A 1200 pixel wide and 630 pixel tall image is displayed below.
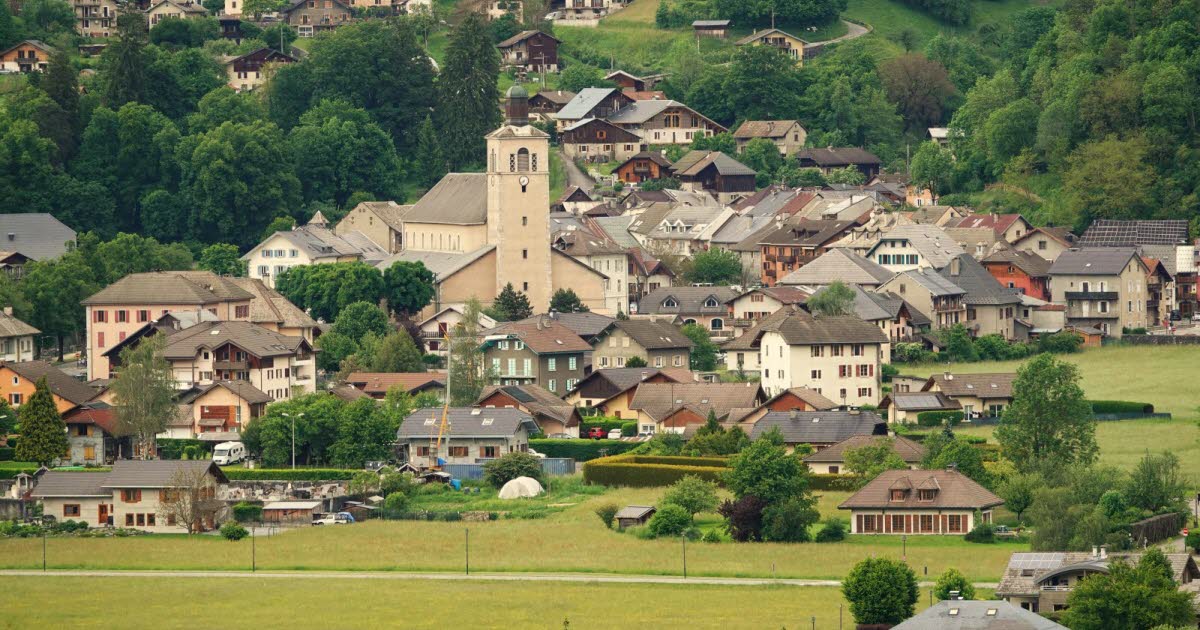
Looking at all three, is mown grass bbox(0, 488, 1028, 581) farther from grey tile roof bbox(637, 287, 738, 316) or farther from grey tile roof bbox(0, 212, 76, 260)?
grey tile roof bbox(0, 212, 76, 260)

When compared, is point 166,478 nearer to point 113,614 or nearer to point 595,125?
point 113,614

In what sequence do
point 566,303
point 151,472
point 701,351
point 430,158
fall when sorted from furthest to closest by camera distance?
1. point 430,158
2. point 566,303
3. point 701,351
4. point 151,472

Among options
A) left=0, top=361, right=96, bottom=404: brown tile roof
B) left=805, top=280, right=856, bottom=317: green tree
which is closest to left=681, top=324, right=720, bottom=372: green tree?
left=805, top=280, right=856, bottom=317: green tree

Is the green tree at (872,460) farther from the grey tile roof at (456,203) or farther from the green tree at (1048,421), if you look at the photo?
the grey tile roof at (456,203)

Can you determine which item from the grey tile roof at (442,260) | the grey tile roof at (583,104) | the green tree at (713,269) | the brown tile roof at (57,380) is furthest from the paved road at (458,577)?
the grey tile roof at (583,104)

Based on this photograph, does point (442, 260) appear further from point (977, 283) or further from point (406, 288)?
point (977, 283)

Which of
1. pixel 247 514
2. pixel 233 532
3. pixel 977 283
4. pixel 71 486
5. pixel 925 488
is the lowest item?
pixel 233 532

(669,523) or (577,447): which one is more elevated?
(577,447)

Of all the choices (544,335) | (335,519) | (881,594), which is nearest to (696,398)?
(544,335)
